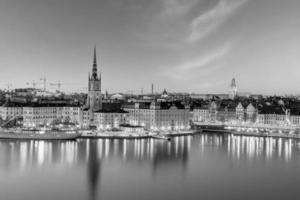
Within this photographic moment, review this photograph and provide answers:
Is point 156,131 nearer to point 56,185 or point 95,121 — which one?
point 95,121

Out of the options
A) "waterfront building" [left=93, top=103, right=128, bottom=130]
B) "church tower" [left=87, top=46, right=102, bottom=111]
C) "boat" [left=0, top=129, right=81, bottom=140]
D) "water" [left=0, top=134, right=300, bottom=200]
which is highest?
"church tower" [left=87, top=46, right=102, bottom=111]

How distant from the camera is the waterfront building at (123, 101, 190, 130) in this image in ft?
68.0

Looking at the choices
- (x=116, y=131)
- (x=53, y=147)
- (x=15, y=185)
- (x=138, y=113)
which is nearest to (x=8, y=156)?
(x=53, y=147)

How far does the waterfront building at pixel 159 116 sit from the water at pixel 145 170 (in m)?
4.69

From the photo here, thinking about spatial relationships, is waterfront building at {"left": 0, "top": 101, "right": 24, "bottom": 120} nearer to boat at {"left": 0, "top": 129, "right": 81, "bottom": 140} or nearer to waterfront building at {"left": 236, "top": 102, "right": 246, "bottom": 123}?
boat at {"left": 0, "top": 129, "right": 81, "bottom": 140}

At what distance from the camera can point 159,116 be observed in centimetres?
2077

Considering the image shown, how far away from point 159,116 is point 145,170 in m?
9.97

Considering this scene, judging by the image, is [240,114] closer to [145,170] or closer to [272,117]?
[272,117]

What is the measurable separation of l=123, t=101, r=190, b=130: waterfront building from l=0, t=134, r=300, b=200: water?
4691 millimetres

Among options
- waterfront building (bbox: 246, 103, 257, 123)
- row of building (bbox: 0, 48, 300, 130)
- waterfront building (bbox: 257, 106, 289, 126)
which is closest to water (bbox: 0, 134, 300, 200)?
row of building (bbox: 0, 48, 300, 130)

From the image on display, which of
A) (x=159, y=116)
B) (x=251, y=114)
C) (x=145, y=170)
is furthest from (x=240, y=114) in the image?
(x=145, y=170)

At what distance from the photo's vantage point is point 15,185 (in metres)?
8.93

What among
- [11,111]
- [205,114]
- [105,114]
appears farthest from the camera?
[205,114]

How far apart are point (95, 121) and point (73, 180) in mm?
10577
